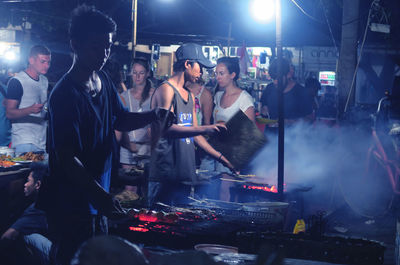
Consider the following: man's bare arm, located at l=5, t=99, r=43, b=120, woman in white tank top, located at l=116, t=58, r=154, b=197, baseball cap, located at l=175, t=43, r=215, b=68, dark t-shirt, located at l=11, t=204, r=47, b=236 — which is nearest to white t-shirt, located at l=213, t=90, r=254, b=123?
woman in white tank top, located at l=116, t=58, r=154, b=197

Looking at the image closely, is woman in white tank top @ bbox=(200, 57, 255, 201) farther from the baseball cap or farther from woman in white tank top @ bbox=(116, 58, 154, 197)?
the baseball cap

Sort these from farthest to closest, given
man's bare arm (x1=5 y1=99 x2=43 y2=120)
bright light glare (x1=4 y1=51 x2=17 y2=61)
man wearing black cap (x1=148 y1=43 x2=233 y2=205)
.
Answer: bright light glare (x1=4 y1=51 x2=17 y2=61) < man's bare arm (x1=5 y1=99 x2=43 y2=120) < man wearing black cap (x1=148 y1=43 x2=233 y2=205)

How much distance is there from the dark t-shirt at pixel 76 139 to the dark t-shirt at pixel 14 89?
4300mm

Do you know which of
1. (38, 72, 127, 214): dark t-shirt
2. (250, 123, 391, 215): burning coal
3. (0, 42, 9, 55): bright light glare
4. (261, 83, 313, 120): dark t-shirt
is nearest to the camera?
(38, 72, 127, 214): dark t-shirt

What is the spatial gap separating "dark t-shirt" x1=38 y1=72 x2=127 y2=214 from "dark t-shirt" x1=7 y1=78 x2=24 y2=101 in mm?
4300

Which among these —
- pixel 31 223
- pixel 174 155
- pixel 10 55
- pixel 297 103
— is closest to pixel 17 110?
pixel 31 223

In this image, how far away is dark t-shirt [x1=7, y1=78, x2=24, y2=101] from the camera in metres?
7.07

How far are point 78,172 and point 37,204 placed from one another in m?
0.47

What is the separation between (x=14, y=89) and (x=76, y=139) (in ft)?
15.5

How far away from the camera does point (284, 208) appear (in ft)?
16.7

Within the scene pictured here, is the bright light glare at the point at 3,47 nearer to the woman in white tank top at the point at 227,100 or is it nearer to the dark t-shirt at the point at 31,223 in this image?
the woman in white tank top at the point at 227,100

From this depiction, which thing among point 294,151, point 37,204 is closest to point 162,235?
point 37,204

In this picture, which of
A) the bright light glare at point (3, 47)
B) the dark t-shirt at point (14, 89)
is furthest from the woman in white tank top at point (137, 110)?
the bright light glare at point (3, 47)

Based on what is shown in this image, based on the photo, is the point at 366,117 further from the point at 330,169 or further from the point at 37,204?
the point at 37,204
